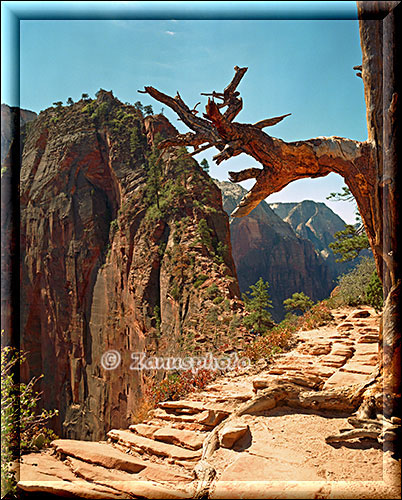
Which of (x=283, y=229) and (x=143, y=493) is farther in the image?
(x=283, y=229)

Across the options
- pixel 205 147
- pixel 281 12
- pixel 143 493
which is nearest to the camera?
pixel 143 493

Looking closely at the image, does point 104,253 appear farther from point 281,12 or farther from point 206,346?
point 281,12

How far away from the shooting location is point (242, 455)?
339cm

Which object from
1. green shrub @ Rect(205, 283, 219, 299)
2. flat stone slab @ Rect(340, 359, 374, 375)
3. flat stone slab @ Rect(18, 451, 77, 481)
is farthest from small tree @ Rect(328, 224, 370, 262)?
flat stone slab @ Rect(18, 451, 77, 481)

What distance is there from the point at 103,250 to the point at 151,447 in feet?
81.1

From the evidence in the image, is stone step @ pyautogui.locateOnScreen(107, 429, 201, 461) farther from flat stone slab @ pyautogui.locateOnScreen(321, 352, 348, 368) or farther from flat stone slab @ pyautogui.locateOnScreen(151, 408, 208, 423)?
flat stone slab @ pyautogui.locateOnScreen(321, 352, 348, 368)

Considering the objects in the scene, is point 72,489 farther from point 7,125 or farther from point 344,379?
point 344,379

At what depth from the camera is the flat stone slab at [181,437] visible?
12.5 feet

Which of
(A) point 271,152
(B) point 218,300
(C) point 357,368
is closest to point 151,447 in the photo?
(C) point 357,368

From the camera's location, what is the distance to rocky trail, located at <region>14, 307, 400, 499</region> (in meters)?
3.01

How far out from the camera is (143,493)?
9.82 feet

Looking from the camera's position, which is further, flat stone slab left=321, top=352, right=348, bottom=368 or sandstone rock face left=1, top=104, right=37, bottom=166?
flat stone slab left=321, top=352, right=348, bottom=368

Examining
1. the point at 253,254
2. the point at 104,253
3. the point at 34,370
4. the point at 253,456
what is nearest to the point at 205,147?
the point at 253,456

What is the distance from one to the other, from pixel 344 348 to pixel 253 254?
145ft
